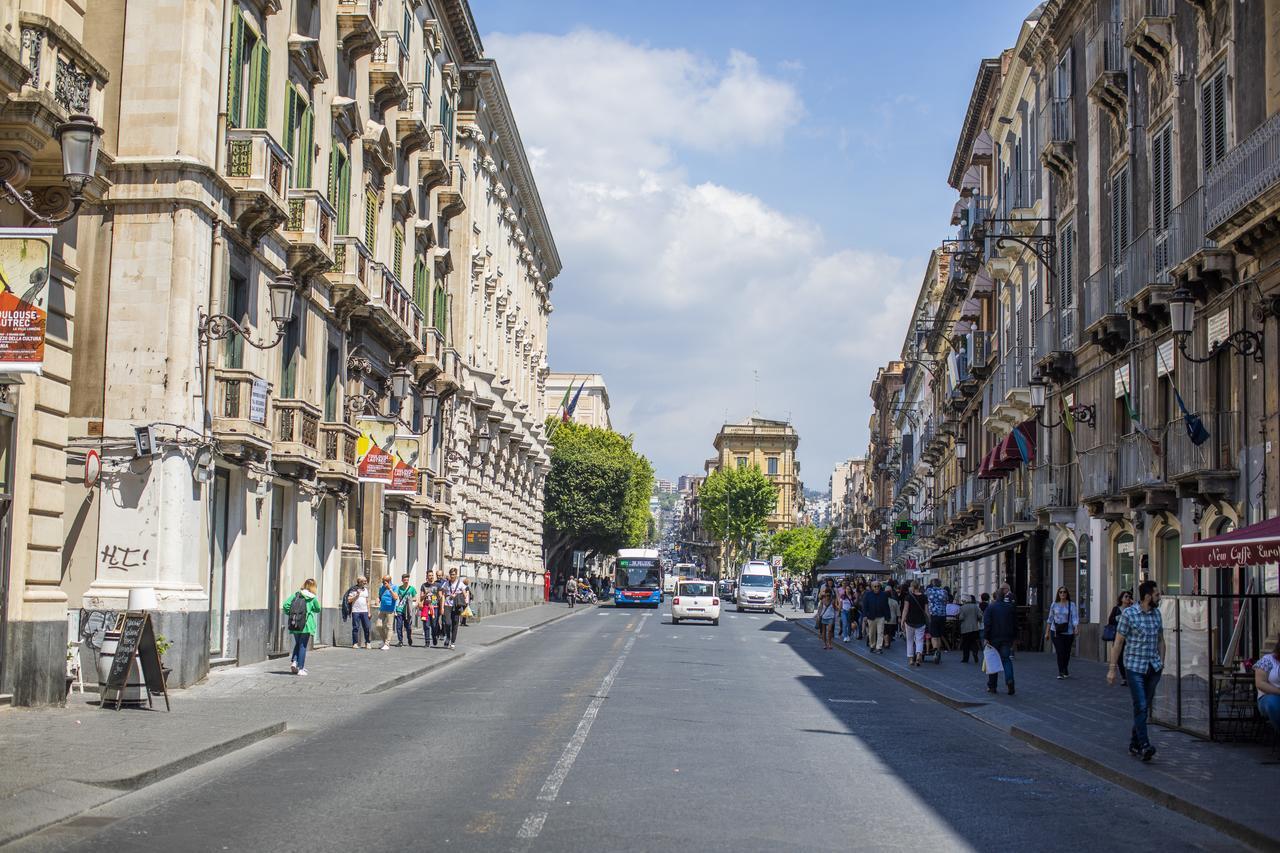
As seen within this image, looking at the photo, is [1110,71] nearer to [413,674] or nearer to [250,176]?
[250,176]

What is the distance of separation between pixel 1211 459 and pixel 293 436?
→ 16.6 m

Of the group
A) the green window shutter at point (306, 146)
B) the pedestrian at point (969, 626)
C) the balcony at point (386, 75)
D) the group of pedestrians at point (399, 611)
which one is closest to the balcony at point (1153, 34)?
the pedestrian at point (969, 626)

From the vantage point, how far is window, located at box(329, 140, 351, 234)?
103 feet

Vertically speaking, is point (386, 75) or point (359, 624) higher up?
point (386, 75)

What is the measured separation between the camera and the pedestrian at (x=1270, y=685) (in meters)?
13.8

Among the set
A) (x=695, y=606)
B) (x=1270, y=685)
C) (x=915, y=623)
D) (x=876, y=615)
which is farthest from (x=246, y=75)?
(x=695, y=606)

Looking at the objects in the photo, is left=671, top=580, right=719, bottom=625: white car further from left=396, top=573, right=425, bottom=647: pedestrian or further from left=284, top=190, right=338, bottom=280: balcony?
left=284, top=190, right=338, bottom=280: balcony

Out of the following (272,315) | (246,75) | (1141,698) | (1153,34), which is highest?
(1153,34)

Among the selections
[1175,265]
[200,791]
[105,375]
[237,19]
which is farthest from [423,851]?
[1175,265]

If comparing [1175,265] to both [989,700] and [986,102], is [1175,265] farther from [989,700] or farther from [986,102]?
[986,102]

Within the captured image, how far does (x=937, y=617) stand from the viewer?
34.1 meters

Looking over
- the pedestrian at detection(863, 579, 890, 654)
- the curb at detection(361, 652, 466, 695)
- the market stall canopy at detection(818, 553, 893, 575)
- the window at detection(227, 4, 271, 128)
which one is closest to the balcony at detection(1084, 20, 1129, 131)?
the pedestrian at detection(863, 579, 890, 654)

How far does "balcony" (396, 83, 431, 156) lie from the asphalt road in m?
20.9

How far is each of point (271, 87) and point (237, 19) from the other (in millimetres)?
2260
